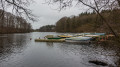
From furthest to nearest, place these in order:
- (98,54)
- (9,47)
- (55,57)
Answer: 1. (9,47)
2. (98,54)
3. (55,57)

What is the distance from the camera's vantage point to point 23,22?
6.47 meters

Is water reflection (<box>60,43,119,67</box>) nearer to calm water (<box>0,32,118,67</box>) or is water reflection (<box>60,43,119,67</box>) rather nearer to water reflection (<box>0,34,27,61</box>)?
calm water (<box>0,32,118,67</box>)

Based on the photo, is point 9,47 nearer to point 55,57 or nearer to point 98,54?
point 55,57

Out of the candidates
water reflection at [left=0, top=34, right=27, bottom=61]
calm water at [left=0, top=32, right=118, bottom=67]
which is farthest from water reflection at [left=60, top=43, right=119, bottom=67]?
water reflection at [left=0, top=34, right=27, bottom=61]

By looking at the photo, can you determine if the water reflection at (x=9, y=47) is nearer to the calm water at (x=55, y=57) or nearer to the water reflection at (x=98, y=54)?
the calm water at (x=55, y=57)

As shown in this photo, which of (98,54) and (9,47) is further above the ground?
(9,47)

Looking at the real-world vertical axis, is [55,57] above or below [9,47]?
below

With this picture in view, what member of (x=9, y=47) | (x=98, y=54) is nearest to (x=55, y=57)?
(x=98, y=54)

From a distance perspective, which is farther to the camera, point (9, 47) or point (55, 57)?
point (9, 47)

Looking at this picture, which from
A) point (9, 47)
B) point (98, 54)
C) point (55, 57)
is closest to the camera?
point (55, 57)

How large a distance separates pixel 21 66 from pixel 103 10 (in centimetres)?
908

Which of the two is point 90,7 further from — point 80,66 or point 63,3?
point 80,66

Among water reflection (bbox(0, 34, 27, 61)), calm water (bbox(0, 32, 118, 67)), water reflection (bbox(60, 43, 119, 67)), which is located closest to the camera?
calm water (bbox(0, 32, 118, 67))

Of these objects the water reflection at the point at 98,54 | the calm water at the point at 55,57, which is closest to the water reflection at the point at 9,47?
the calm water at the point at 55,57
